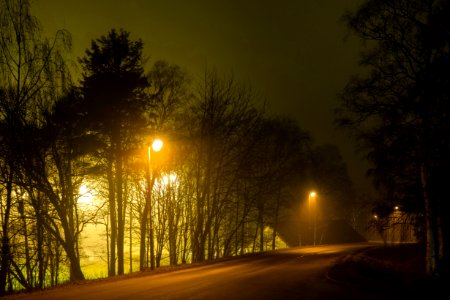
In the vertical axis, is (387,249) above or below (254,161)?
below

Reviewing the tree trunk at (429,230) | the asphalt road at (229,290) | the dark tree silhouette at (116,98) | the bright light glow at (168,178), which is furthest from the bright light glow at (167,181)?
the tree trunk at (429,230)

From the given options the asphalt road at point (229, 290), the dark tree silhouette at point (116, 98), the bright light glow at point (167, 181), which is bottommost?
the asphalt road at point (229, 290)

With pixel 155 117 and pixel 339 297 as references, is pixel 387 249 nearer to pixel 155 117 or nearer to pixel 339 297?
pixel 155 117

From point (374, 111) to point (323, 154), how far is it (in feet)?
148

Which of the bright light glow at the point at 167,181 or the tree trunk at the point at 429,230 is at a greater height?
the bright light glow at the point at 167,181

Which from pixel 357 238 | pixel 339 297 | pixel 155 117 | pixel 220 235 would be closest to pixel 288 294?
pixel 339 297

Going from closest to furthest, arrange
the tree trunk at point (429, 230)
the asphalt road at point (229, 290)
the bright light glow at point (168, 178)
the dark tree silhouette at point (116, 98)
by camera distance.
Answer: the asphalt road at point (229, 290)
the tree trunk at point (429, 230)
the dark tree silhouette at point (116, 98)
the bright light glow at point (168, 178)

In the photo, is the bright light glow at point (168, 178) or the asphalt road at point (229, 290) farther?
the bright light glow at point (168, 178)

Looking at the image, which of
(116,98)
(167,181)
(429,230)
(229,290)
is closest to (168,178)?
(167,181)

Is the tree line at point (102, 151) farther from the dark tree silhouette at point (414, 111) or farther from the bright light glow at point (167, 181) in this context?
the dark tree silhouette at point (414, 111)

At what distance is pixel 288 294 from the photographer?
14039 millimetres

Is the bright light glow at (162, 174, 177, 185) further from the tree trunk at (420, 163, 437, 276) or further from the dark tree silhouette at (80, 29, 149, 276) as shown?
the tree trunk at (420, 163, 437, 276)

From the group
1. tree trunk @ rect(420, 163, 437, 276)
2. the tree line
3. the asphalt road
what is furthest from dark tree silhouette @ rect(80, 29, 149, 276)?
tree trunk @ rect(420, 163, 437, 276)

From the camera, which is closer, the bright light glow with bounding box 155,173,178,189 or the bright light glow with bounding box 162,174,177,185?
the bright light glow with bounding box 155,173,178,189
